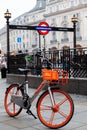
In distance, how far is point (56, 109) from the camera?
6047mm

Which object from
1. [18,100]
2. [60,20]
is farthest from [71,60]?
[60,20]

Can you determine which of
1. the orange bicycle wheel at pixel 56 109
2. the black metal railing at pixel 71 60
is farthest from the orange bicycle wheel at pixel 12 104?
the black metal railing at pixel 71 60

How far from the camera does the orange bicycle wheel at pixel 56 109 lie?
19.5 feet

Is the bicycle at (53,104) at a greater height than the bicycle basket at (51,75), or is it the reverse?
the bicycle basket at (51,75)

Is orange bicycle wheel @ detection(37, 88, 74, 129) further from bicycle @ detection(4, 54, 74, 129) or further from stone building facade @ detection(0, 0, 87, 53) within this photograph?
stone building facade @ detection(0, 0, 87, 53)

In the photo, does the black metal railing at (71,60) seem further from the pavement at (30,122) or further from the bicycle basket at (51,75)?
the bicycle basket at (51,75)

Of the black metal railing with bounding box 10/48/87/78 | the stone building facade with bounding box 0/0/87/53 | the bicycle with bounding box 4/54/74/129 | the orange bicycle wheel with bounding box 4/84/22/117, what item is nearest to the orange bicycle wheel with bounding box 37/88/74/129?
the bicycle with bounding box 4/54/74/129

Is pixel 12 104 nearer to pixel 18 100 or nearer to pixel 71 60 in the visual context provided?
pixel 18 100

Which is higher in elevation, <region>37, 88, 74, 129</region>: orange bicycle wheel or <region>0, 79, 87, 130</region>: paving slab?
<region>37, 88, 74, 129</region>: orange bicycle wheel

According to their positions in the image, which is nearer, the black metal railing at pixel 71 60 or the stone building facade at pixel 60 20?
the black metal railing at pixel 71 60

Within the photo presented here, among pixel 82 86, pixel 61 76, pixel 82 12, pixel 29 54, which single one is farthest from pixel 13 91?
pixel 82 12

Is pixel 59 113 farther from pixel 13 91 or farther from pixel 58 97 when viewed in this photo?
pixel 13 91

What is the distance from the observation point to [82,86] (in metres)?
10.5

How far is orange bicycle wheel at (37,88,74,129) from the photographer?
19.5 ft
